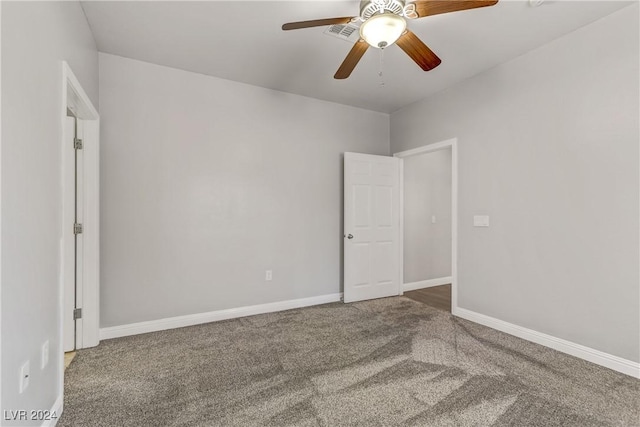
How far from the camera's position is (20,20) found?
1363mm

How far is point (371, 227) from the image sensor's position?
13.8ft

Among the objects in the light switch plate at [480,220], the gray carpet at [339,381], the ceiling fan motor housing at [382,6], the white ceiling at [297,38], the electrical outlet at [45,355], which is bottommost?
the gray carpet at [339,381]

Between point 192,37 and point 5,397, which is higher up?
point 192,37

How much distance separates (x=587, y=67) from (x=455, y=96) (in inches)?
49.6

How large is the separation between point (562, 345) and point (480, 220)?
4.30ft

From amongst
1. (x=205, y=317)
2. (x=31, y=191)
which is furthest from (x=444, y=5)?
(x=205, y=317)

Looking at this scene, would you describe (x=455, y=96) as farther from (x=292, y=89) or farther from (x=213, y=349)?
(x=213, y=349)

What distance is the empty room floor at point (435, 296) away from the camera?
3938mm

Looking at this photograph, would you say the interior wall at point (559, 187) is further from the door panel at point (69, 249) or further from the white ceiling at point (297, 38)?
the door panel at point (69, 249)

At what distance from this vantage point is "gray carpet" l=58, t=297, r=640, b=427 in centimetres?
177

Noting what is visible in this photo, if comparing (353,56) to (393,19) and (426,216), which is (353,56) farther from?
(426,216)

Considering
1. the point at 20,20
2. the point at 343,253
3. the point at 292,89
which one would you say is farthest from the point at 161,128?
the point at 343,253

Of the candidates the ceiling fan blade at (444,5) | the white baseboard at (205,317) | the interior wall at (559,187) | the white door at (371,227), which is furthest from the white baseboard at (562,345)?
the ceiling fan blade at (444,5)

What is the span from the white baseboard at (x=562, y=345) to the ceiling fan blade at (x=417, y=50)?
8.39ft
